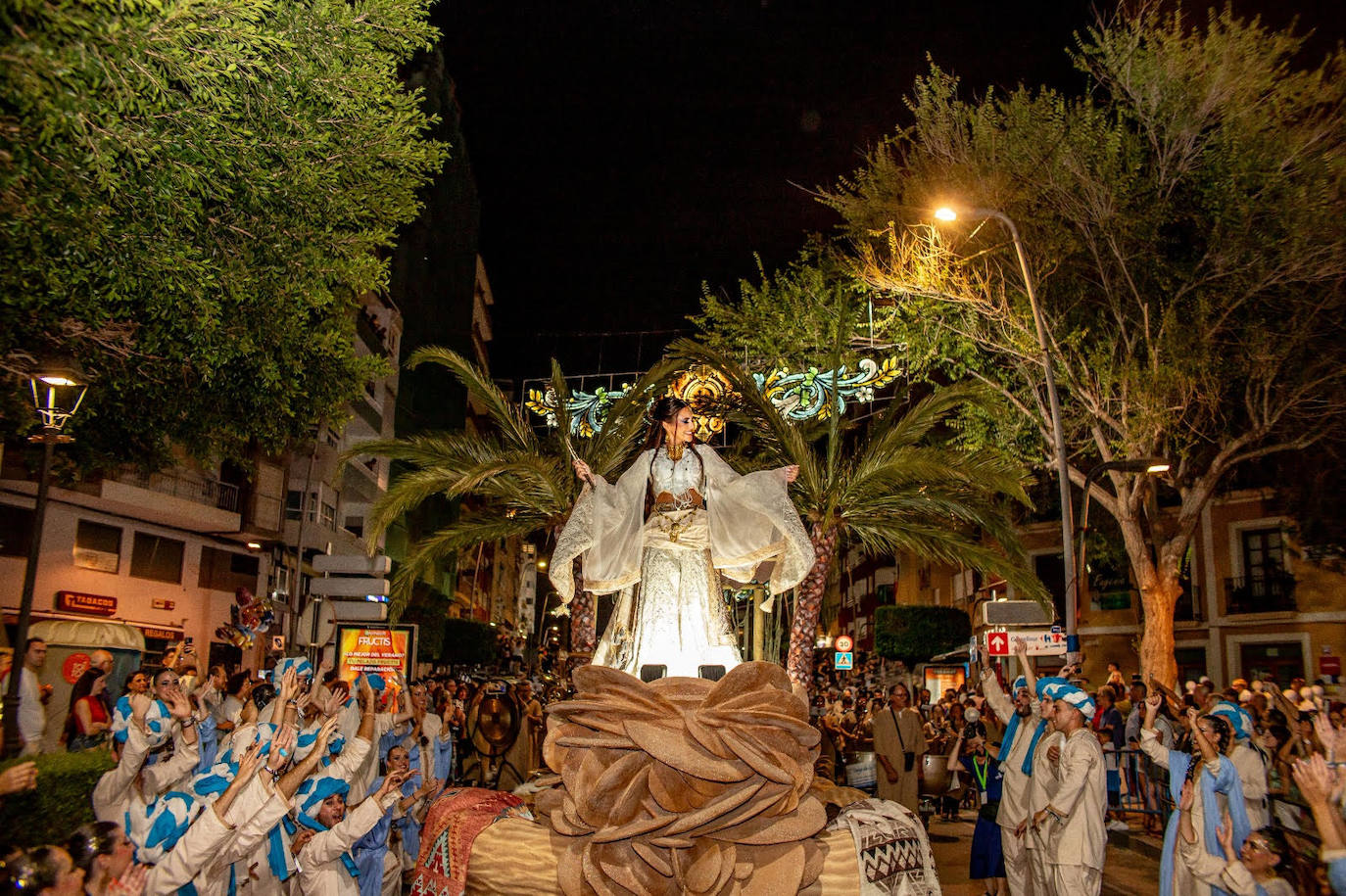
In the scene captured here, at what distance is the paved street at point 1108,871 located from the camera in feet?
36.3

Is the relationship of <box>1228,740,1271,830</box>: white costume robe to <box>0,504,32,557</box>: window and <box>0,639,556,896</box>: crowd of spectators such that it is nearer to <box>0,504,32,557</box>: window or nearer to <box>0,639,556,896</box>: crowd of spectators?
<box>0,639,556,896</box>: crowd of spectators

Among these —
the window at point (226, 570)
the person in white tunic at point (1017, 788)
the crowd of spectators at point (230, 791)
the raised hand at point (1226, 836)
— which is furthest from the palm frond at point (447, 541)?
the window at point (226, 570)

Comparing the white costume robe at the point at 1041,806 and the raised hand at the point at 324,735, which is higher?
the raised hand at the point at 324,735

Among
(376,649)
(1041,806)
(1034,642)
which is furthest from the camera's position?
(1034,642)

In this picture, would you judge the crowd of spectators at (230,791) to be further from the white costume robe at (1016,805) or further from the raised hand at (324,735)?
the white costume robe at (1016,805)

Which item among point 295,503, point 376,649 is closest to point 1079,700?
point 376,649

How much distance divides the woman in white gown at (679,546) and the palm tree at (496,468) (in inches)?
279

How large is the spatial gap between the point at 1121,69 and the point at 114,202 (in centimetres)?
1593

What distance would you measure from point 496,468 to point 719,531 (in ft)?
26.0

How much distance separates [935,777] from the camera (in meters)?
17.1

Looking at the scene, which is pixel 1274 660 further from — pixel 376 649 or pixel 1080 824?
pixel 1080 824

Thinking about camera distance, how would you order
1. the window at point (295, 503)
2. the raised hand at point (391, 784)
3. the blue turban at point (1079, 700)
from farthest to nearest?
the window at point (295, 503) < the blue turban at point (1079, 700) < the raised hand at point (391, 784)

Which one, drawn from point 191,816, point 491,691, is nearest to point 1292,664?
point 491,691

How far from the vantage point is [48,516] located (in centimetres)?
2225
